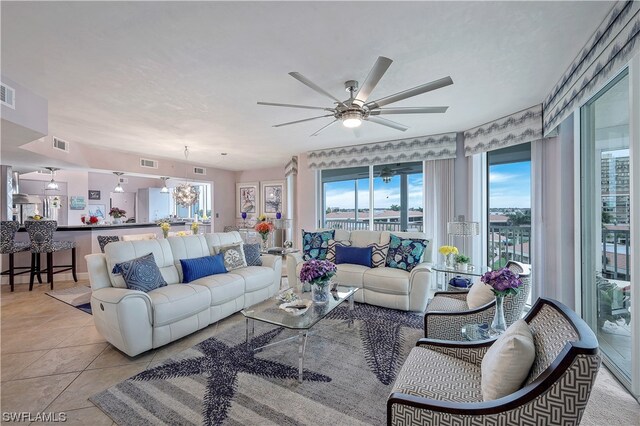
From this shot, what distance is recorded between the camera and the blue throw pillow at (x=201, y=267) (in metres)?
3.28

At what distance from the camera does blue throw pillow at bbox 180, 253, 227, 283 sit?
3.28 metres

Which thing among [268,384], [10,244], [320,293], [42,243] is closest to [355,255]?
[320,293]

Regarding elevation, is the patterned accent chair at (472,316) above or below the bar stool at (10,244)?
below

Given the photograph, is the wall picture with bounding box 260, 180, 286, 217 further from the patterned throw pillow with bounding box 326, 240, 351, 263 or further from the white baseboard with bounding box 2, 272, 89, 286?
the white baseboard with bounding box 2, 272, 89, 286

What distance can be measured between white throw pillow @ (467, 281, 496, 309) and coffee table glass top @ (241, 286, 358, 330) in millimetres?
1238

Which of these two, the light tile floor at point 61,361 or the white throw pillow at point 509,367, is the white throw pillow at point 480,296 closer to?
the white throw pillow at point 509,367

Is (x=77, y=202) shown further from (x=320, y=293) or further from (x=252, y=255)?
(x=320, y=293)

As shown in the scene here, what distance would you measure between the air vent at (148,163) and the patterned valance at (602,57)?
24.2 feet

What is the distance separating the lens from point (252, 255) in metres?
4.06

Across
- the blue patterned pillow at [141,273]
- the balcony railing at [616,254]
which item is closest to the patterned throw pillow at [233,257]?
the blue patterned pillow at [141,273]

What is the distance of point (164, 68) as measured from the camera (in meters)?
2.38

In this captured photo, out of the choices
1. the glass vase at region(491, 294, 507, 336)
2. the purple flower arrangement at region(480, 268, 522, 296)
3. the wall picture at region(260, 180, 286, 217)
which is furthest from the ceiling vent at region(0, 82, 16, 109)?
the wall picture at region(260, 180, 286, 217)

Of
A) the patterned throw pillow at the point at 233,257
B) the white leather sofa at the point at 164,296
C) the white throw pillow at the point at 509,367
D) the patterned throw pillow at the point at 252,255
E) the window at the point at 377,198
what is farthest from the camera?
the window at the point at 377,198

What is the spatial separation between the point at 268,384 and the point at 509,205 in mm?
4191
